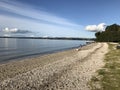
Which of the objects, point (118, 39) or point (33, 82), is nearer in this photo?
point (33, 82)

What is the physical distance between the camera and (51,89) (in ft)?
37.2

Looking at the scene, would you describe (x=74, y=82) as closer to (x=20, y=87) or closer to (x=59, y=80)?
(x=59, y=80)

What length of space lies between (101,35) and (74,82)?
110 meters

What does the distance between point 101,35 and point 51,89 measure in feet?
368

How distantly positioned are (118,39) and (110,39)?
8.73m

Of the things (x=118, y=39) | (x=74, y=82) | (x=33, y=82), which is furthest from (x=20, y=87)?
(x=118, y=39)

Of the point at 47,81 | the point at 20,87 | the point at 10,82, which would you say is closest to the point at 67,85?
the point at 47,81

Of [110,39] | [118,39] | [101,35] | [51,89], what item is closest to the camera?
[51,89]

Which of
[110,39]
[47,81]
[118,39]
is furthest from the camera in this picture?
[110,39]

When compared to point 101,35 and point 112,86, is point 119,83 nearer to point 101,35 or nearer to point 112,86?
point 112,86

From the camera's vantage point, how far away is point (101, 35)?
118438 mm

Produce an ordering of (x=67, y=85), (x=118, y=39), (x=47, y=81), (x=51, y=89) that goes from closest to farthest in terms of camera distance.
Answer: (x=51, y=89), (x=67, y=85), (x=47, y=81), (x=118, y=39)

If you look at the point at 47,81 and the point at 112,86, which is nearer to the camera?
the point at 112,86

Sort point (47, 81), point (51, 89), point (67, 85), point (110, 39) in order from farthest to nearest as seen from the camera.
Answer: point (110, 39) → point (47, 81) → point (67, 85) → point (51, 89)
